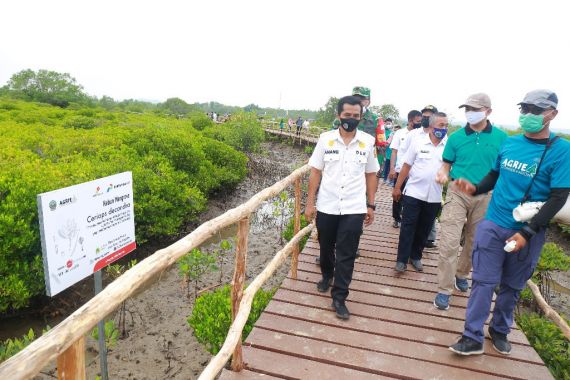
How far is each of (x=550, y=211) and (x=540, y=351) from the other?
2.15m

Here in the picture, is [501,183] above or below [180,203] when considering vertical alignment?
above

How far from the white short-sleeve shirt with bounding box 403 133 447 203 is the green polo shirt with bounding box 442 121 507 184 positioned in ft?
1.49

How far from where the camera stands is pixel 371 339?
2.64 meters

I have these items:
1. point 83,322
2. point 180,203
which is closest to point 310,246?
point 83,322

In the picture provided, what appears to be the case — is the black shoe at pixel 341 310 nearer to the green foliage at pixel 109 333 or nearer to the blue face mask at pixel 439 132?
the blue face mask at pixel 439 132

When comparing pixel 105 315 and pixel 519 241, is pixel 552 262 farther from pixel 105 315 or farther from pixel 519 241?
pixel 105 315

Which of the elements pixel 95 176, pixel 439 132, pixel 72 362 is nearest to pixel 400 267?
pixel 439 132

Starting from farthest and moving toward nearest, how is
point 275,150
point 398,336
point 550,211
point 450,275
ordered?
point 275,150, point 450,275, point 398,336, point 550,211

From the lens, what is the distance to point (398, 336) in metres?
2.69

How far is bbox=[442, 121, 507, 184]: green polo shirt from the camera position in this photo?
285 cm

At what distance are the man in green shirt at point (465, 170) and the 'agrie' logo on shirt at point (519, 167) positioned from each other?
1.76ft

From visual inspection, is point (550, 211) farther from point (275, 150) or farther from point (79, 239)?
point (275, 150)

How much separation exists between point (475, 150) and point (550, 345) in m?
2.14

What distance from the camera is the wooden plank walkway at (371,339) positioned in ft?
7.59
